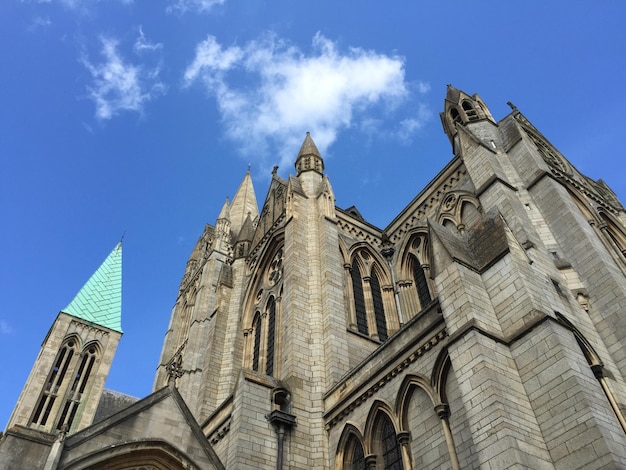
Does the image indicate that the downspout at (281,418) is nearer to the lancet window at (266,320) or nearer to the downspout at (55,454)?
the lancet window at (266,320)

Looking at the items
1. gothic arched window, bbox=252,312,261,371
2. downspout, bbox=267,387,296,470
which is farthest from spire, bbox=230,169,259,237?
downspout, bbox=267,387,296,470

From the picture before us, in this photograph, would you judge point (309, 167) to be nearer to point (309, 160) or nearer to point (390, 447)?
point (309, 160)

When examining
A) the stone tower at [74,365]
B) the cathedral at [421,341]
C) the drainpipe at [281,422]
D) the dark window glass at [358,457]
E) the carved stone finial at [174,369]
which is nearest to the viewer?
the cathedral at [421,341]

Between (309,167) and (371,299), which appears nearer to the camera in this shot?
(371,299)

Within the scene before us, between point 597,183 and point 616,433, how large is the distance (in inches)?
648

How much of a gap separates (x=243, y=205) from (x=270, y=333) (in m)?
22.6

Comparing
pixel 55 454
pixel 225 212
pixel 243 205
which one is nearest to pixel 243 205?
pixel 243 205

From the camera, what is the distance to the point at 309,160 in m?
23.6

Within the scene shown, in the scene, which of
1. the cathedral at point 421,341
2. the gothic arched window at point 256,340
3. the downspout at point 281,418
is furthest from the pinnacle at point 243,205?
the downspout at point 281,418

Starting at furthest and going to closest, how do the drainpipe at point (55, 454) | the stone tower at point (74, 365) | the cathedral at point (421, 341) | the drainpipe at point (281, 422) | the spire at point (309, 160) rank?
the stone tower at point (74, 365), the spire at point (309, 160), the drainpipe at point (281, 422), the drainpipe at point (55, 454), the cathedral at point (421, 341)

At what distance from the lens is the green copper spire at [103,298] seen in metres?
37.7

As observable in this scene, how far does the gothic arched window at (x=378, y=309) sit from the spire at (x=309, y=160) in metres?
5.32

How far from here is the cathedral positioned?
9273mm

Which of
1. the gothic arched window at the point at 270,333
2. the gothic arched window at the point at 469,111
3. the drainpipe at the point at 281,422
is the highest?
the gothic arched window at the point at 469,111
